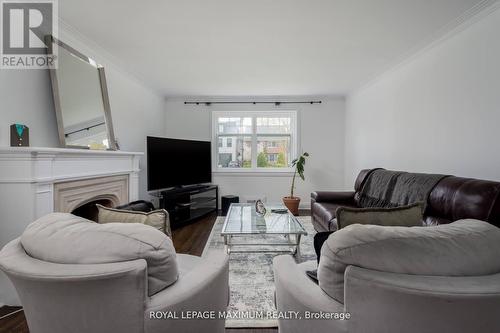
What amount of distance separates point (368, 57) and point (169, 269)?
343 cm

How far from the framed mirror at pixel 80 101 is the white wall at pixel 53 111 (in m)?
0.10

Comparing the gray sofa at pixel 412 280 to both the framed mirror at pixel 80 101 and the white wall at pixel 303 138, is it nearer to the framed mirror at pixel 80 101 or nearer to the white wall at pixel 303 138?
the framed mirror at pixel 80 101

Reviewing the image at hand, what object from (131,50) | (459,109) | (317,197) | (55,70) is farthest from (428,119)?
(55,70)

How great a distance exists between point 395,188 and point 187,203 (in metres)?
3.06

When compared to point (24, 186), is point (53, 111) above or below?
above

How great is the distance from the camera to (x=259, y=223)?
2.75 metres

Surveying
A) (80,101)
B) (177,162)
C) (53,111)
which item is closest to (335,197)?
(177,162)

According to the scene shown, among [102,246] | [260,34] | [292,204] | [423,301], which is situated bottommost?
[292,204]

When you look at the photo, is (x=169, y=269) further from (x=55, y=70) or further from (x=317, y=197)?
(x=317, y=197)

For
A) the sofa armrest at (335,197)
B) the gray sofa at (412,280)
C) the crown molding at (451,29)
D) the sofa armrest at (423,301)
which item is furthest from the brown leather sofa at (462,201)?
the crown molding at (451,29)

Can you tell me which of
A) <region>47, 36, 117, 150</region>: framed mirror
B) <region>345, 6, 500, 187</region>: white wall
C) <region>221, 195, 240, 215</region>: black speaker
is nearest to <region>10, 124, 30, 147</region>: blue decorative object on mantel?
<region>47, 36, 117, 150</region>: framed mirror

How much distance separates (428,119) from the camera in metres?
2.82

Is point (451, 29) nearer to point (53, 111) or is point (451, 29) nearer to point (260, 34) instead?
point (260, 34)

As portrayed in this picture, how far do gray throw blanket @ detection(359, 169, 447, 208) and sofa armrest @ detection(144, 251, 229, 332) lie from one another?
1658 millimetres
